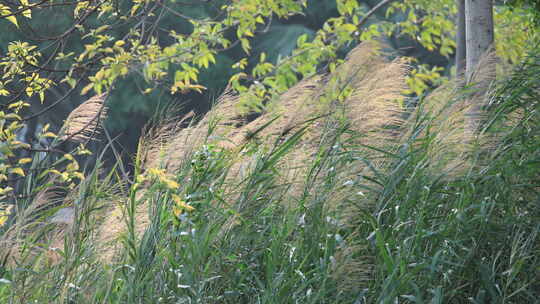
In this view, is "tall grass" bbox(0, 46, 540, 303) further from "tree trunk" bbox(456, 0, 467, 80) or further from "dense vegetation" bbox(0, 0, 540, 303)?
"tree trunk" bbox(456, 0, 467, 80)

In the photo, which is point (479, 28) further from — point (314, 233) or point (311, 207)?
point (314, 233)

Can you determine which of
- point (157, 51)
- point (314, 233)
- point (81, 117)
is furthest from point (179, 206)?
point (157, 51)

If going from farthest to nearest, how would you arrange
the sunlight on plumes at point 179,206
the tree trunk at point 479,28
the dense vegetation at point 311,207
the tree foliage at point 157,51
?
the tree trunk at point 479,28 → the tree foliage at point 157,51 → the dense vegetation at point 311,207 → the sunlight on plumes at point 179,206

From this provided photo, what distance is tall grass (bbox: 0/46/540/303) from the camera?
3812 mm

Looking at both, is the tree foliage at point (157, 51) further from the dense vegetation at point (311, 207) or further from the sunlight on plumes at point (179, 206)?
the sunlight on plumes at point (179, 206)

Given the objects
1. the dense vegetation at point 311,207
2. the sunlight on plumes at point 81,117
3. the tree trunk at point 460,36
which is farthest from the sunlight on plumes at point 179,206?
the tree trunk at point 460,36

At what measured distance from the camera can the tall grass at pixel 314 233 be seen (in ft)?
12.5

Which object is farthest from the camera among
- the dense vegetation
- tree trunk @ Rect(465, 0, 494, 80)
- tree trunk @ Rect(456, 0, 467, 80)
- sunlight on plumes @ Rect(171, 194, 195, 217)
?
tree trunk @ Rect(456, 0, 467, 80)

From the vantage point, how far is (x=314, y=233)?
4043 millimetres

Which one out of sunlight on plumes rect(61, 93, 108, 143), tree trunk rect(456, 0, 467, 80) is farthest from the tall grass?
tree trunk rect(456, 0, 467, 80)

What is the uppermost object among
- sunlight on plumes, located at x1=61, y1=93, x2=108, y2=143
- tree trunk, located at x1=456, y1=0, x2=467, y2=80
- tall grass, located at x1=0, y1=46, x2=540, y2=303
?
sunlight on plumes, located at x1=61, y1=93, x2=108, y2=143

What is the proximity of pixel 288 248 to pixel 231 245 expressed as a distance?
12.9 inches

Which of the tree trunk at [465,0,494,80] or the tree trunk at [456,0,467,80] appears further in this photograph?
the tree trunk at [456,0,467,80]

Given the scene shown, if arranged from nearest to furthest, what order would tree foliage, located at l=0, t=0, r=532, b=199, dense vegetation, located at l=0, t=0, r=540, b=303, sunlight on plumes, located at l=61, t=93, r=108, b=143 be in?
dense vegetation, located at l=0, t=0, r=540, b=303 → sunlight on plumes, located at l=61, t=93, r=108, b=143 → tree foliage, located at l=0, t=0, r=532, b=199
